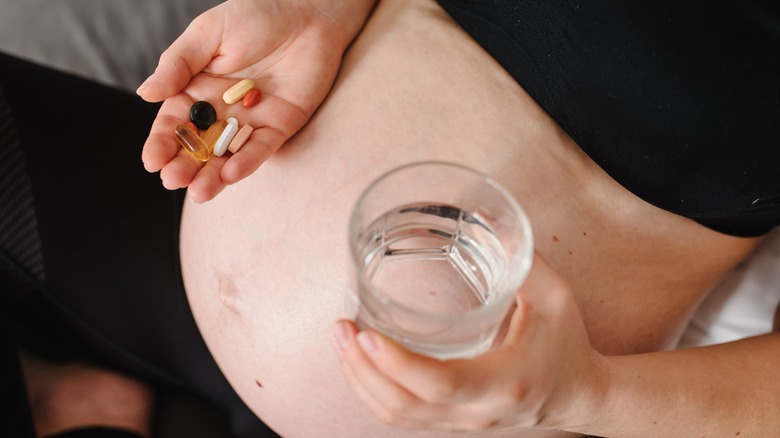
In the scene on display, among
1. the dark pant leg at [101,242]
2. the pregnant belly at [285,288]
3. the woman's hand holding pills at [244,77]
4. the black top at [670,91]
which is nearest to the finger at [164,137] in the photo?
the woman's hand holding pills at [244,77]

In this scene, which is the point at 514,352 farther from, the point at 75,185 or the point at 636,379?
the point at 75,185

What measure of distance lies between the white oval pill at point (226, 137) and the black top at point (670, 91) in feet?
1.05

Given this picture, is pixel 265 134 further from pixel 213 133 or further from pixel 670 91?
pixel 670 91

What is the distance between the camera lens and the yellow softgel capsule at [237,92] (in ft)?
2.31

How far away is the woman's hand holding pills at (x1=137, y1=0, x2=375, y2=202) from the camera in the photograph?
2.06 feet

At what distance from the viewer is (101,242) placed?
2.78ft

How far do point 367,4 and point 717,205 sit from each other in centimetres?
50

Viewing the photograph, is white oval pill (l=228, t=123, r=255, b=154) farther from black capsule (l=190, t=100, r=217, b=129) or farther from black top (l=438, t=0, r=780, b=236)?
black top (l=438, t=0, r=780, b=236)

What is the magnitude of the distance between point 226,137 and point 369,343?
0.33 metres

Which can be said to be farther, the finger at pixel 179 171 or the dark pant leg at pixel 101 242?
the dark pant leg at pixel 101 242

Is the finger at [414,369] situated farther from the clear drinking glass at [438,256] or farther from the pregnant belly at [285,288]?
the pregnant belly at [285,288]

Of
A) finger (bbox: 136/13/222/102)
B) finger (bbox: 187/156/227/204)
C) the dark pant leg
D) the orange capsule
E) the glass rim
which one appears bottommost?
A: the dark pant leg

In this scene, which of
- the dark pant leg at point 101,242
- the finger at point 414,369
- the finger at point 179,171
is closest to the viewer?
the finger at point 414,369

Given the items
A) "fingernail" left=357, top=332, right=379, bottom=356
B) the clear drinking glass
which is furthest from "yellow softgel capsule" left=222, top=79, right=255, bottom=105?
"fingernail" left=357, top=332, right=379, bottom=356
